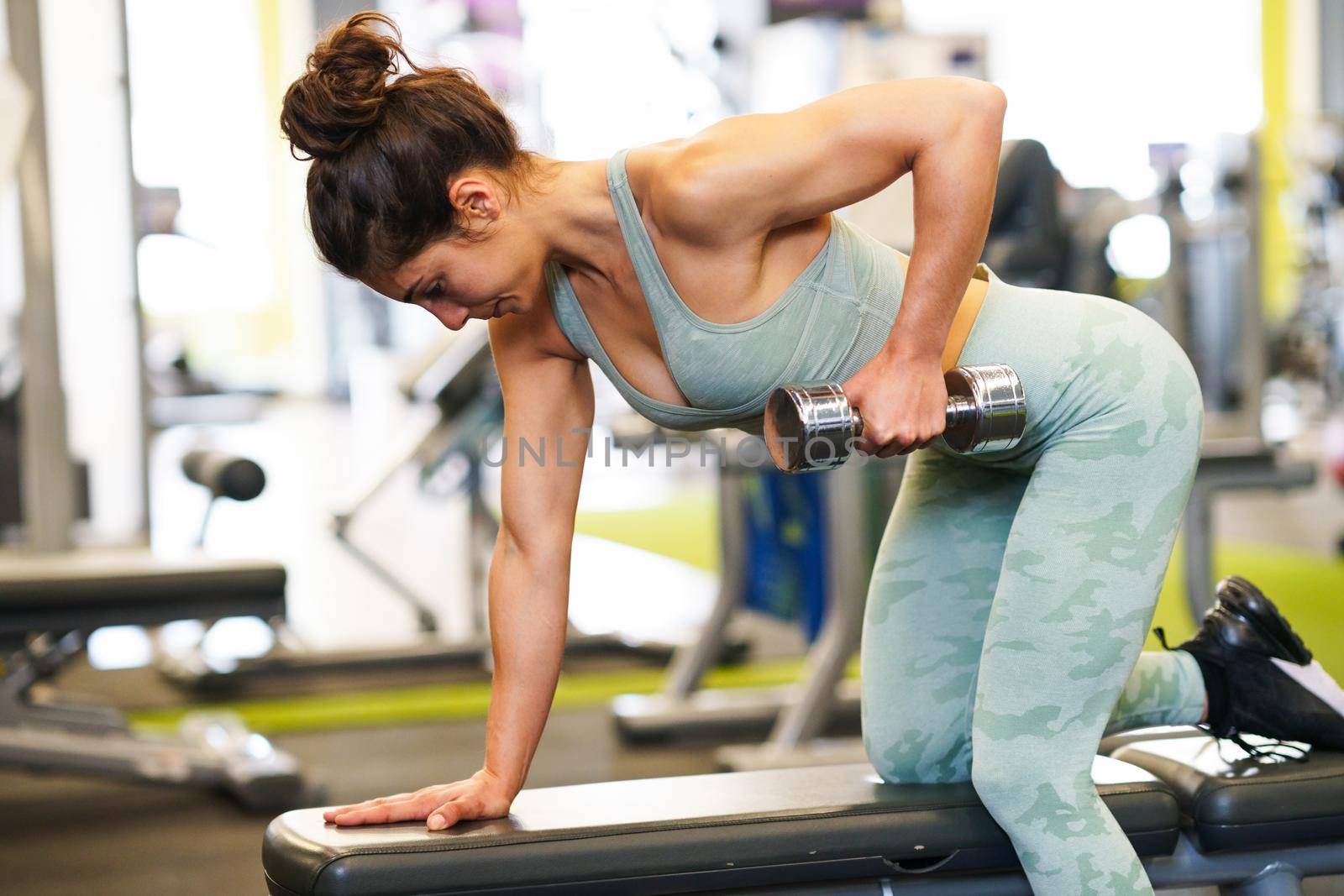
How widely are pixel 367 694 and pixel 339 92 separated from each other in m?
2.81

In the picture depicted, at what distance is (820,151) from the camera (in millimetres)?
1202

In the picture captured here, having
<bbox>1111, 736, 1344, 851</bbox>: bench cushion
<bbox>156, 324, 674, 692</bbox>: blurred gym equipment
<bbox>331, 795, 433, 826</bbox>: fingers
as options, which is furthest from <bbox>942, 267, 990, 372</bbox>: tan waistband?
<bbox>156, 324, 674, 692</bbox>: blurred gym equipment

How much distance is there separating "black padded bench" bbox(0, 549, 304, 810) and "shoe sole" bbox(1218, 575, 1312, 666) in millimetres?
1681

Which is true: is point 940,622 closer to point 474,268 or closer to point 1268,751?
point 1268,751

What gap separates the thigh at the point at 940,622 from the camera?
1.52 meters

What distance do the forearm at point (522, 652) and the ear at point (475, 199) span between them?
1.37 ft

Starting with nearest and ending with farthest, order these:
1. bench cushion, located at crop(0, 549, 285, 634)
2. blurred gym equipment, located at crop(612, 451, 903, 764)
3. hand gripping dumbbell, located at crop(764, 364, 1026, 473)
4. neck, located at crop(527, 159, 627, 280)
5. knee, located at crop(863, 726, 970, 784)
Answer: hand gripping dumbbell, located at crop(764, 364, 1026, 473) → neck, located at crop(527, 159, 627, 280) → knee, located at crop(863, 726, 970, 784) → bench cushion, located at crop(0, 549, 285, 634) → blurred gym equipment, located at crop(612, 451, 903, 764)

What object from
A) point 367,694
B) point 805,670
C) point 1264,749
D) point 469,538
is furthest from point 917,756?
point 469,538

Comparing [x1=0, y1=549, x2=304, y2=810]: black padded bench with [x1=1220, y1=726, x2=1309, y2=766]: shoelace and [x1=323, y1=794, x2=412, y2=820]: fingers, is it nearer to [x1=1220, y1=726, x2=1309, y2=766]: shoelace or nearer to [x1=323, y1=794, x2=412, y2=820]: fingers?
[x1=323, y1=794, x2=412, y2=820]: fingers

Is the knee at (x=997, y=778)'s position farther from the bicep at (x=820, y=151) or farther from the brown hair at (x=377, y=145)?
the brown hair at (x=377, y=145)

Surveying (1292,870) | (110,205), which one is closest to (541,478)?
(1292,870)

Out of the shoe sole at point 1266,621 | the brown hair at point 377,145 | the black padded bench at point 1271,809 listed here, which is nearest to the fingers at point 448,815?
the brown hair at point 377,145

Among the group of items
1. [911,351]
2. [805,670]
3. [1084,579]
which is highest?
[911,351]

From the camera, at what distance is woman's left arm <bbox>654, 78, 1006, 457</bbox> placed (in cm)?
119
